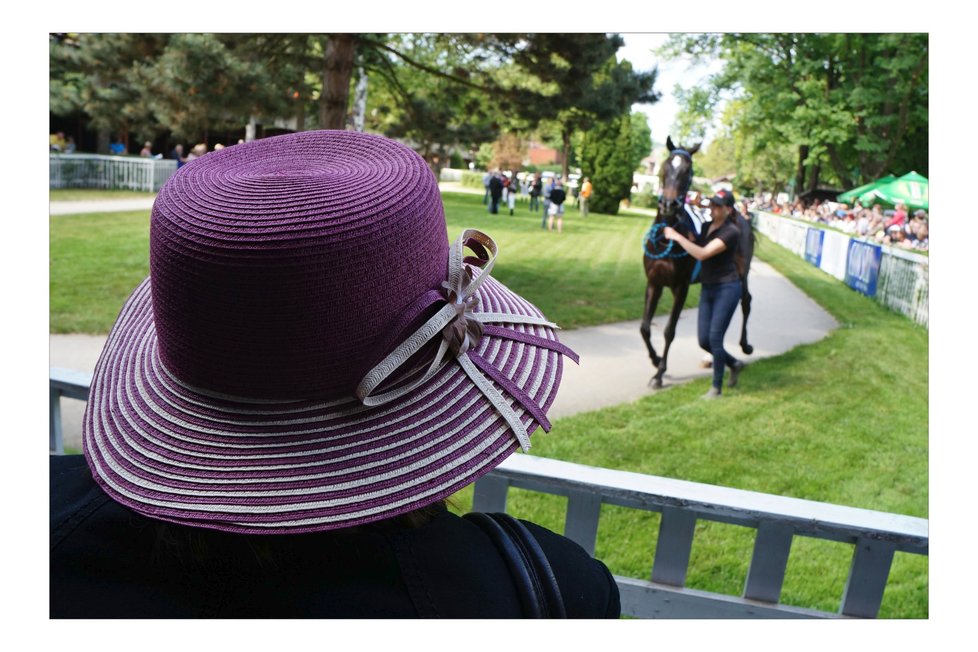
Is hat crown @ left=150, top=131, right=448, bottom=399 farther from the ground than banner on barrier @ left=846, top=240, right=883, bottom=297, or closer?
farther from the ground

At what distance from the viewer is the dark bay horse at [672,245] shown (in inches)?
208

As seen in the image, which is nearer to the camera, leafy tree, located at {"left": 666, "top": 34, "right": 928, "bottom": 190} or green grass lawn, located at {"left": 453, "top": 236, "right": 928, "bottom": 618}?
green grass lawn, located at {"left": 453, "top": 236, "right": 928, "bottom": 618}

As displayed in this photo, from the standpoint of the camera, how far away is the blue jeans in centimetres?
537

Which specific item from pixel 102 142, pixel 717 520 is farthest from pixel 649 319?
pixel 102 142

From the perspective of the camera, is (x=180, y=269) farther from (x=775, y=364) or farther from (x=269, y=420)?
(x=775, y=364)

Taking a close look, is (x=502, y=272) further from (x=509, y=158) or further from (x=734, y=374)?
(x=509, y=158)

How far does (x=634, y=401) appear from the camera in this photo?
549 centimetres

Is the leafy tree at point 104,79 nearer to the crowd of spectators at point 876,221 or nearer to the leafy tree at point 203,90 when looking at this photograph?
the leafy tree at point 203,90

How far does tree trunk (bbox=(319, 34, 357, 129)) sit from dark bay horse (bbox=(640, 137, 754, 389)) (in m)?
2.70

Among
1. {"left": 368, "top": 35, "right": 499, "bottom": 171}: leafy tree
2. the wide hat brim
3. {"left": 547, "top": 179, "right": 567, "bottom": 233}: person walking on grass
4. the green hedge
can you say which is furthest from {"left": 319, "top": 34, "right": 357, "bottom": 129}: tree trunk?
{"left": 547, "top": 179, "right": 567, "bottom": 233}: person walking on grass

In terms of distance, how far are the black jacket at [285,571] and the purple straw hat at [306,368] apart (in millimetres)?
36

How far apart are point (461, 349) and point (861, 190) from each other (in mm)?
8366

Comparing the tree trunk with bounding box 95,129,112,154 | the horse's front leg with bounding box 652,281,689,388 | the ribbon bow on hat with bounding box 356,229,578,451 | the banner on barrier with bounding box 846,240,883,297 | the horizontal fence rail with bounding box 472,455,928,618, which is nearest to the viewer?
the ribbon bow on hat with bounding box 356,229,578,451

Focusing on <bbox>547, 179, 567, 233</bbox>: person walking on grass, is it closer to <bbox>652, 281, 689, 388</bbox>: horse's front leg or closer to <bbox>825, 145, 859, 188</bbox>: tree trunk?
<bbox>825, 145, 859, 188</bbox>: tree trunk
